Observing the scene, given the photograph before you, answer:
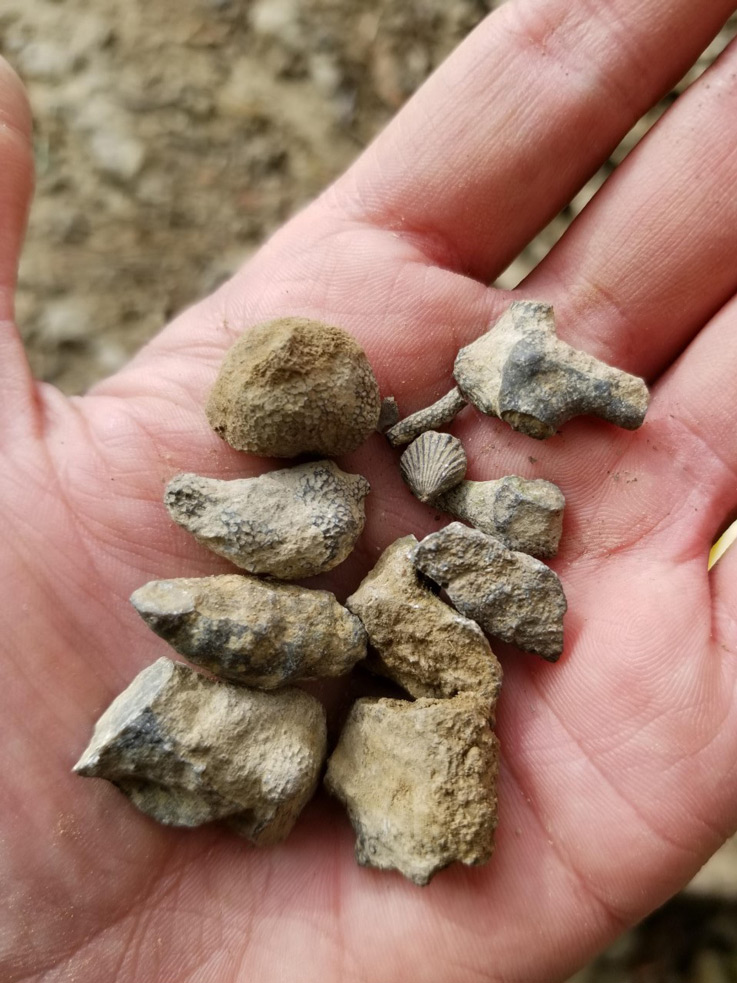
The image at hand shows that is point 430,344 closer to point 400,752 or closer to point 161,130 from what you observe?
point 400,752

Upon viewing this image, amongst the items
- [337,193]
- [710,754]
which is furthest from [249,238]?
[710,754]

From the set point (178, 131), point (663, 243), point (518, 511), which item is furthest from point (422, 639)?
point (178, 131)

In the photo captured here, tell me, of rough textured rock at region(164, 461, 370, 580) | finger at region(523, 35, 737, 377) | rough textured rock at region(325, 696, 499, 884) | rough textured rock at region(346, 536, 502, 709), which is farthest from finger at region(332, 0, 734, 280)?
Answer: rough textured rock at region(325, 696, 499, 884)

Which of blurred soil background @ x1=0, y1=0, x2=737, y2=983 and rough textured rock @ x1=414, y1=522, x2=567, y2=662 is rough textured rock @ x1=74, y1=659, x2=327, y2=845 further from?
blurred soil background @ x1=0, y1=0, x2=737, y2=983

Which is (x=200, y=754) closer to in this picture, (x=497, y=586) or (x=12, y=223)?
(x=497, y=586)

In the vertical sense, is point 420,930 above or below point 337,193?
below
